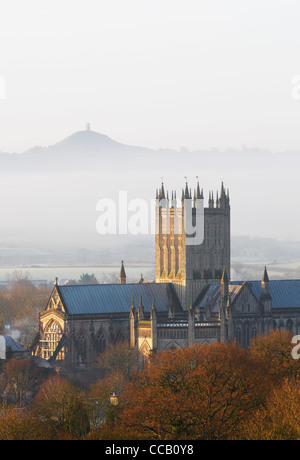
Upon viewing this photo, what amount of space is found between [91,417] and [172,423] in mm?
15994

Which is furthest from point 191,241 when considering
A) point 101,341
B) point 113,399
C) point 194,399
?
point 194,399

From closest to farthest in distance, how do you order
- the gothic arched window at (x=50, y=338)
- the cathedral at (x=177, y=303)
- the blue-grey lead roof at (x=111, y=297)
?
the cathedral at (x=177, y=303)
the gothic arched window at (x=50, y=338)
the blue-grey lead roof at (x=111, y=297)

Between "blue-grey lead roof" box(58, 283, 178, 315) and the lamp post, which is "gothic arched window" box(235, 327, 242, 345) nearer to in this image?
"blue-grey lead roof" box(58, 283, 178, 315)

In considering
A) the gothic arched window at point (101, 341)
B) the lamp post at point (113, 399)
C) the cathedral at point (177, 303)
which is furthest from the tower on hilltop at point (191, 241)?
the lamp post at point (113, 399)

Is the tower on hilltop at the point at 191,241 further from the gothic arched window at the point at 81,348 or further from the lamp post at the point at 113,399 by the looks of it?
the lamp post at the point at 113,399

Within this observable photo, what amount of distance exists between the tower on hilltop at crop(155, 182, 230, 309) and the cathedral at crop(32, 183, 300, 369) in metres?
0.12

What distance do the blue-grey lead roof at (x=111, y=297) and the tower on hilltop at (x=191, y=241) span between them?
8.32 feet

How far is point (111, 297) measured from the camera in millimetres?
188750

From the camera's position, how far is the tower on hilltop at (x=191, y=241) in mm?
192625

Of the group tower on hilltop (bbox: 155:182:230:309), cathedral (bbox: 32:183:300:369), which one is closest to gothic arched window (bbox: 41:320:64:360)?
cathedral (bbox: 32:183:300:369)

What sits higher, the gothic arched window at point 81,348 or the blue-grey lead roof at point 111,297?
the blue-grey lead roof at point 111,297
